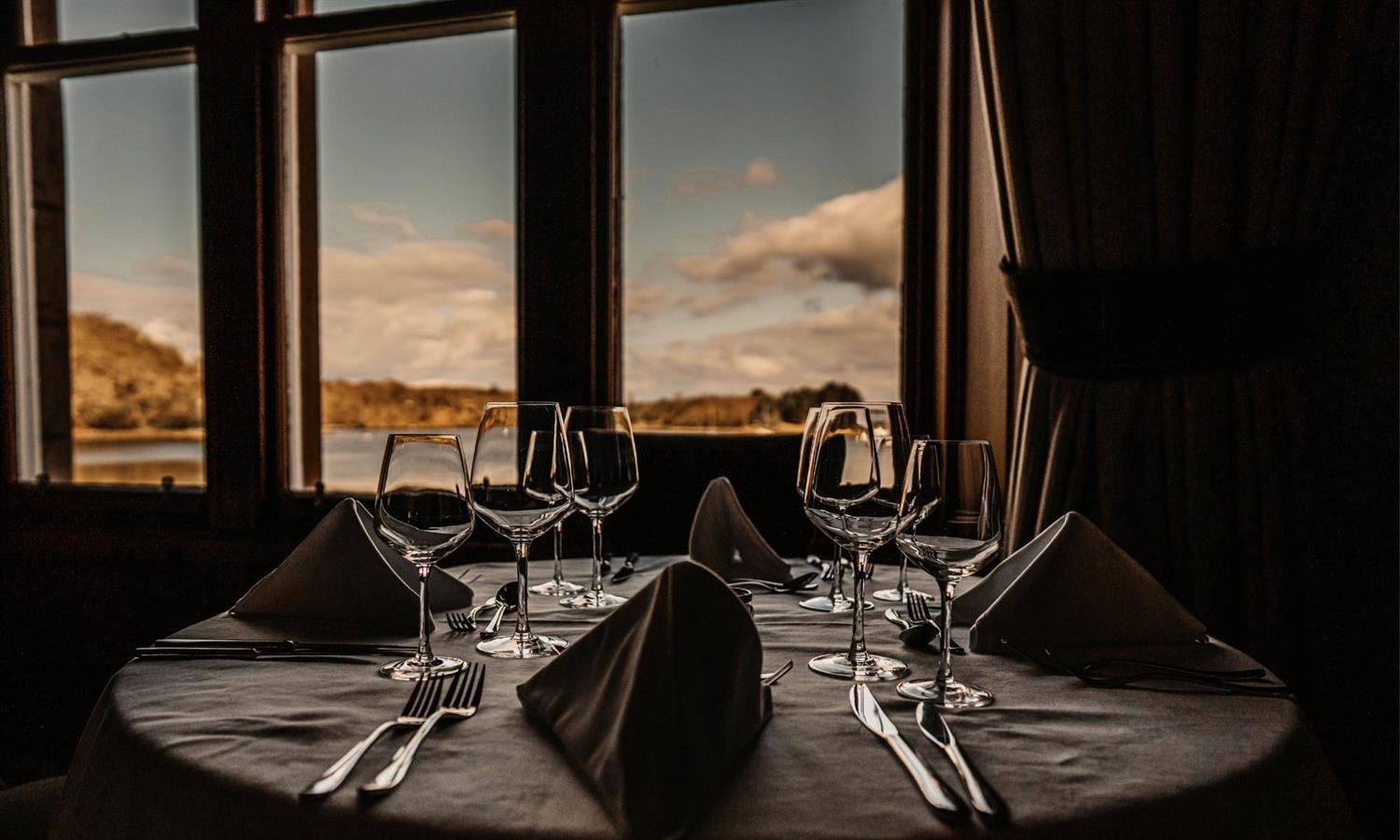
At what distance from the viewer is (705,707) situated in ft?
2.06

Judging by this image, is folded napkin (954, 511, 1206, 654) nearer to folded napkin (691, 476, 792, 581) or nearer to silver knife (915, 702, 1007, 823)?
silver knife (915, 702, 1007, 823)

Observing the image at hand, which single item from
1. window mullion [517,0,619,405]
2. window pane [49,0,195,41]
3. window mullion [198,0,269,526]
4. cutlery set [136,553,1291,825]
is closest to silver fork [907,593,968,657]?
cutlery set [136,553,1291,825]

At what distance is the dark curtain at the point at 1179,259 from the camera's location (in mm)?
1700

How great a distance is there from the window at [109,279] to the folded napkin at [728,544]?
2255 mm

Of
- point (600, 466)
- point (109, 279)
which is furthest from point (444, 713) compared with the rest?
point (109, 279)

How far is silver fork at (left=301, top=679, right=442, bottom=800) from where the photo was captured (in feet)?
1.90

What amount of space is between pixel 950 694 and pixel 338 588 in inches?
26.3

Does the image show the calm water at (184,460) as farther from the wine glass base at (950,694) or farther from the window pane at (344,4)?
the wine glass base at (950,694)

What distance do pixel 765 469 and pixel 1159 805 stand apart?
A: 117 cm

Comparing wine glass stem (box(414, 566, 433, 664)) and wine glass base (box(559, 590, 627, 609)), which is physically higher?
wine glass stem (box(414, 566, 433, 664))

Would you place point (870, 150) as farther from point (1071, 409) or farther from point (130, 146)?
point (130, 146)

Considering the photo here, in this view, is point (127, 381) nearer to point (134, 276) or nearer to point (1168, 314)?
point (134, 276)

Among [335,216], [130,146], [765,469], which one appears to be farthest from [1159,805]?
[130,146]

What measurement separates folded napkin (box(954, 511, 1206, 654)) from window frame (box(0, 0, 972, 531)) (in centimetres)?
83
